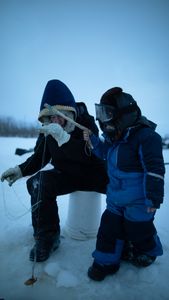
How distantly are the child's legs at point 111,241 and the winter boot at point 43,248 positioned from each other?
0.38 metres

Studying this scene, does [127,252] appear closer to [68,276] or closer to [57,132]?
[68,276]

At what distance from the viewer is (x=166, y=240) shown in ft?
7.35

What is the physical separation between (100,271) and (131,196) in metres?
0.54

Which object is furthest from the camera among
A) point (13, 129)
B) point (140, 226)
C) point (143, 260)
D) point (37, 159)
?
point (13, 129)

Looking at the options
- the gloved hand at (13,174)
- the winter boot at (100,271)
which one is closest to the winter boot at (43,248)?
the winter boot at (100,271)

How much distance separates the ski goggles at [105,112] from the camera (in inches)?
72.2

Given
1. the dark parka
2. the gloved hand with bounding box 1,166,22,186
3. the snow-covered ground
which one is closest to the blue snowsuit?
the snow-covered ground

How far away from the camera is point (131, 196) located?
1738 mm

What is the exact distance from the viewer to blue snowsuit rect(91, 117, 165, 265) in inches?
65.7

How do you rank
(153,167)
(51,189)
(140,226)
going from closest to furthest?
(153,167) < (140,226) < (51,189)

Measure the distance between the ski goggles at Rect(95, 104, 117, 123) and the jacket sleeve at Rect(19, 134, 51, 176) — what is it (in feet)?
2.28

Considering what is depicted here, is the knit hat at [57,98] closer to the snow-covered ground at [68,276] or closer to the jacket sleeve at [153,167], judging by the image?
the jacket sleeve at [153,167]

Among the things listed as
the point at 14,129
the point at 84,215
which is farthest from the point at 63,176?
the point at 14,129

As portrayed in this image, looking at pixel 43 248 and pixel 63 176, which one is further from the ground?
pixel 63 176
